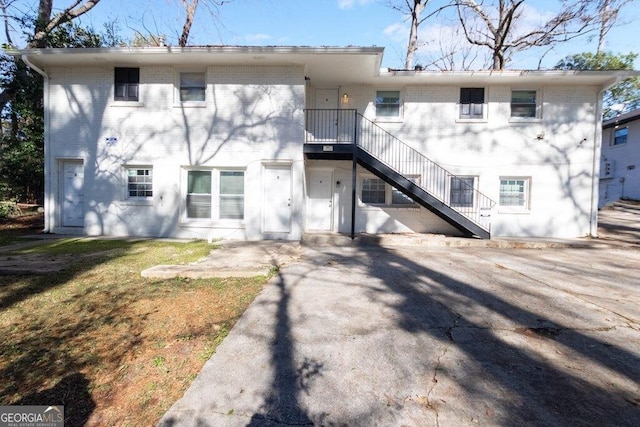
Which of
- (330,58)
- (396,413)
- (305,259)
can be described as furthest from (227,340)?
(330,58)

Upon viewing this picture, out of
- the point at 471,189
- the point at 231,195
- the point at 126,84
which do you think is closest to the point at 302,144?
the point at 231,195

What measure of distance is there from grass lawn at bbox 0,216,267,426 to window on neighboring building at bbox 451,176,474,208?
8442mm

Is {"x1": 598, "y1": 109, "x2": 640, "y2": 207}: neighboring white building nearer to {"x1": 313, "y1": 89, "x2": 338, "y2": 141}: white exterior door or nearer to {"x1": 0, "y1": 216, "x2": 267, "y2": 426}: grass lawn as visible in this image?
{"x1": 313, "y1": 89, "x2": 338, "y2": 141}: white exterior door

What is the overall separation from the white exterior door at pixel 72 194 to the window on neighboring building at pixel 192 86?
433 cm

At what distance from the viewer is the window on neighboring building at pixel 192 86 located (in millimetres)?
9756

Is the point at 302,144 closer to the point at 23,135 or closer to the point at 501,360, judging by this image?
the point at 501,360

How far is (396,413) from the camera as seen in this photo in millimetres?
2168

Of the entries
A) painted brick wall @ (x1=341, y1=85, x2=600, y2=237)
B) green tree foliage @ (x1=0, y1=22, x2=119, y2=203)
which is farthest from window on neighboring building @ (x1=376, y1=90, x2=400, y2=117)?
green tree foliage @ (x1=0, y1=22, x2=119, y2=203)

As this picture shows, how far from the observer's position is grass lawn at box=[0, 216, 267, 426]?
2.33 meters

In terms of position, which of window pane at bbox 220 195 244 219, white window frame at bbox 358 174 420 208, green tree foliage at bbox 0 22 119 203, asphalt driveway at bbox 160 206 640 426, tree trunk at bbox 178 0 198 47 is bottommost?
asphalt driveway at bbox 160 206 640 426

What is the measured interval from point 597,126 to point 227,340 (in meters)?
13.6

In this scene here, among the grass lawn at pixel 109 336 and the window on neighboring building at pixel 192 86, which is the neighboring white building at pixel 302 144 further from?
the grass lawn at pixel 109 336

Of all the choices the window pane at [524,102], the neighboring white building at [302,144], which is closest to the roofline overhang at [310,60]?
the neighboring white building at [302,144]

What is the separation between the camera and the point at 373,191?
1105 centimetres
